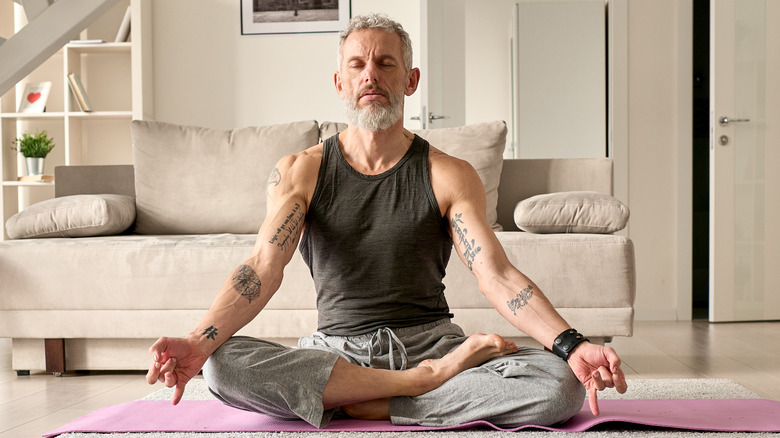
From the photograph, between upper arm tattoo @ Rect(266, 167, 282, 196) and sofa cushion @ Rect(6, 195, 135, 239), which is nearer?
upper arm tattoo @ Rect(266, 167, 282, 196)

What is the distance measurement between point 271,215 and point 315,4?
10.0 ft

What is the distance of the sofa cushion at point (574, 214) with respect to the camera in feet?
8.84

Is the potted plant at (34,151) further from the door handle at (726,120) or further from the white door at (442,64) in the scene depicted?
the door handle at (726,120)

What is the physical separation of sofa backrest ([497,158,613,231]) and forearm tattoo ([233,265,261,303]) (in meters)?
1.64

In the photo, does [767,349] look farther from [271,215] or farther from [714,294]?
[271,215]

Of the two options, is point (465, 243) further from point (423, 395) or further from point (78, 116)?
point (78, 116)

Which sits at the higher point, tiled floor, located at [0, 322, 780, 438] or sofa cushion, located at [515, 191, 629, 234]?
sofa cushion, located at [515, 191, 629, 234]

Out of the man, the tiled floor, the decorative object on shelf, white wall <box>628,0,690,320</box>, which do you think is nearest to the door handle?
white wall <box>628,0,690,320</box>

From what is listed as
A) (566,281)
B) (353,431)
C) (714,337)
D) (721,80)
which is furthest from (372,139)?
(721,80)

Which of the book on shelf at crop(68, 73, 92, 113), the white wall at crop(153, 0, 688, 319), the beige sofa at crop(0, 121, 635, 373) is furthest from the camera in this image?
the white wall at crop(153, 0, 688, 319)

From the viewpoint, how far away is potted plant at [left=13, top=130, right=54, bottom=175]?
4.54 m

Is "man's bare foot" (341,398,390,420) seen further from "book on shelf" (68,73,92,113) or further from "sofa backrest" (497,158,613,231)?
"book on shelf" (68,73,92,113)

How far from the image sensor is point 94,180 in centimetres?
343

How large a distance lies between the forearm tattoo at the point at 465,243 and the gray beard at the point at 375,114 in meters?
0.26
